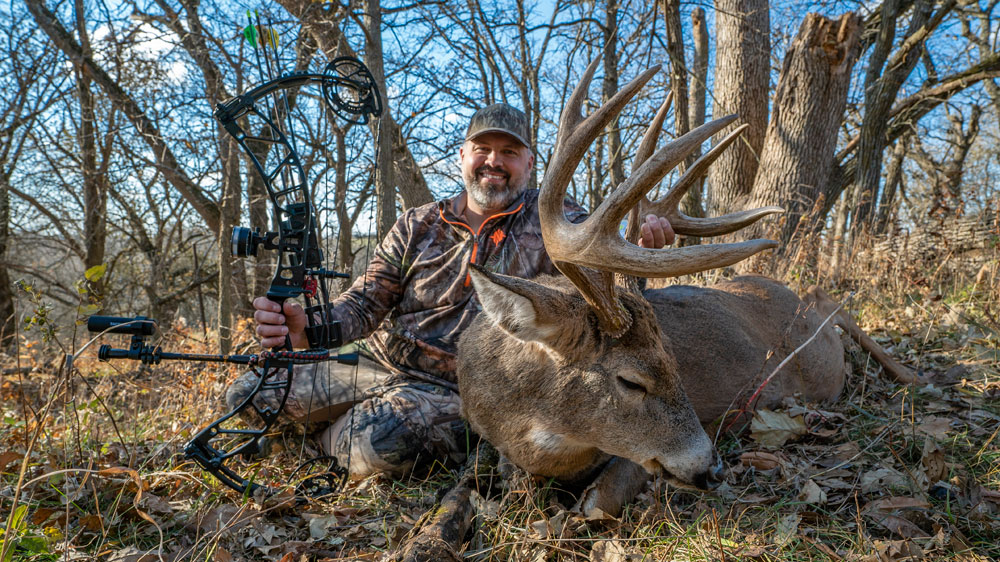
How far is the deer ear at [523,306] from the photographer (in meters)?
2.47

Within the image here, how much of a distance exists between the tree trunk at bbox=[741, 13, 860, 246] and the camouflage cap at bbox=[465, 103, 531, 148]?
13.1 ft

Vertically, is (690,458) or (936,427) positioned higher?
(690,458)

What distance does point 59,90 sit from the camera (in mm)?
10031

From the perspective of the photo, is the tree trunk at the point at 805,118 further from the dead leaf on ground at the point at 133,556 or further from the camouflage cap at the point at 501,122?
the dead leaf on ground at the point at 133,556

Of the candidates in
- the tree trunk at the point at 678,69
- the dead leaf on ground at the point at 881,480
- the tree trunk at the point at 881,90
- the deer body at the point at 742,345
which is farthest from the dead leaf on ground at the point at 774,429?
the tree trunk at the point at 881,90

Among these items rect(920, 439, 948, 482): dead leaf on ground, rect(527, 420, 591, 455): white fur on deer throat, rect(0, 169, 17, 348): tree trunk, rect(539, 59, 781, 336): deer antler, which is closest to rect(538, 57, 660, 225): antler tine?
rect(539, 59, 781, 336): deer antler

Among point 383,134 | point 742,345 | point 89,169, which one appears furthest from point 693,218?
point 89,169

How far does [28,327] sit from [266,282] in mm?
7113

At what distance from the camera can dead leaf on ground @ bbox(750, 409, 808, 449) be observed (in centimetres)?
358

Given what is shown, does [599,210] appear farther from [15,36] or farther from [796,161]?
[15,36]

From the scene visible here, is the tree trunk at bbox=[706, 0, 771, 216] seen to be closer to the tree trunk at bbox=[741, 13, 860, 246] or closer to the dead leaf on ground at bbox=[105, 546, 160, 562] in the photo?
the tree trunk at bbox=[741, 13, 860, 246]

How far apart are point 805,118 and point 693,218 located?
5.03 m

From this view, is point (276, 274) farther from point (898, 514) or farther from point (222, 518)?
point (898, 514)

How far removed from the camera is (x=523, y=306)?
2.59 meters
